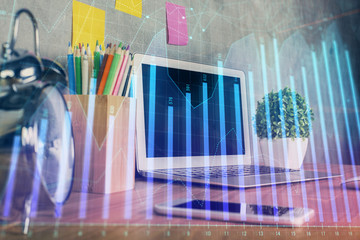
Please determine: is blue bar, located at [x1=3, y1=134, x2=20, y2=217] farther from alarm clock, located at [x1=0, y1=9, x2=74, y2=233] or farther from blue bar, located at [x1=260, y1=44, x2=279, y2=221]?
blue bar, located at [x1=260, y1=44, x2=279, y2=221]

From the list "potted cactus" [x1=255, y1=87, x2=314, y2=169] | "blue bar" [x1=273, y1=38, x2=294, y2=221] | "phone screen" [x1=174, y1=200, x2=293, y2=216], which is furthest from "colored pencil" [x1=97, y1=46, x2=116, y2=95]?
"potted cactus" [x1=255, y1=87, x2=314, y2=169]

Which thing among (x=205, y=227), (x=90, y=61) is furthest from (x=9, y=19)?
(x=205, y=227)

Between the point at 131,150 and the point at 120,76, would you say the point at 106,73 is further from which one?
the point at 131,150

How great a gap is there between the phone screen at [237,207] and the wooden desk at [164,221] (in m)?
0.02

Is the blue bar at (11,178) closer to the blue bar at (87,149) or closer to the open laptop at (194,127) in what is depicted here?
the blue bar at (87,149)

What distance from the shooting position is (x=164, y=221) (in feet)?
0.92

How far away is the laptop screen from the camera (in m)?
0.54

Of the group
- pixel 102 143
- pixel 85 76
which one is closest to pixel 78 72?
pixel 85 76

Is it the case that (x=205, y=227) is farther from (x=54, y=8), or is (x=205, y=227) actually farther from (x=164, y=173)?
(x=54, y=8)

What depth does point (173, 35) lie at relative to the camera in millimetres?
708

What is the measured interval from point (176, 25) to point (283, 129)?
1.32 feet

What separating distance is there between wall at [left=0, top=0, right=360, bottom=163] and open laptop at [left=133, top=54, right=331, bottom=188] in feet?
0.40

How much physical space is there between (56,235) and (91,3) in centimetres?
50

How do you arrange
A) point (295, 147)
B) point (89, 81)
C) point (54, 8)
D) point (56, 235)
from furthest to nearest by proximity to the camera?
1. point (295, 147)
2. point (54, 8)
3. point (89, 81)
4. point (56, 235)
